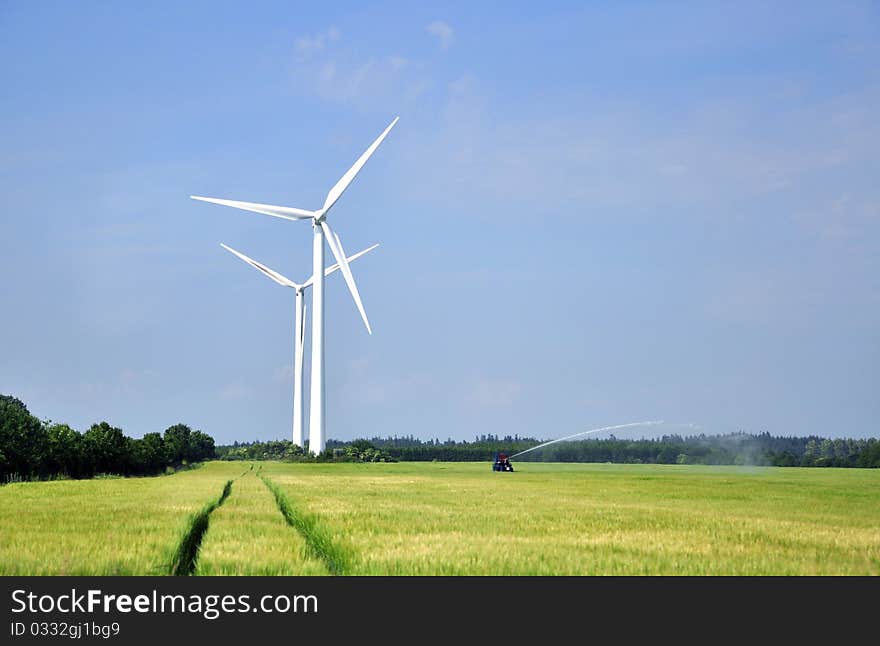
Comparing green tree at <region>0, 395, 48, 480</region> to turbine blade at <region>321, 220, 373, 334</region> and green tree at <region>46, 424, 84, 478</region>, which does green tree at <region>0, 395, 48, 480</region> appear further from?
turbine blade at <region>321, 220, 373, 334</region>

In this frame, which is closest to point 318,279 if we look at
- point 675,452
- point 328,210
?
point 328,210

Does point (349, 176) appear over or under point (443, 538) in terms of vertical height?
over

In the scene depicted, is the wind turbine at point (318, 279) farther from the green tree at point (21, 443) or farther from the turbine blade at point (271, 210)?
the green tree at point (21, 443)

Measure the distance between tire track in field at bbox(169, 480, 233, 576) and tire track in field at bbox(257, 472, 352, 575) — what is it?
99.8 inches

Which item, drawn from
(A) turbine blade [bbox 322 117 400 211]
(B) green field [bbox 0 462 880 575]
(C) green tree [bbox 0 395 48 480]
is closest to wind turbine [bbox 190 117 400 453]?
(A) turbine blade [bbox 322 117 400 211]

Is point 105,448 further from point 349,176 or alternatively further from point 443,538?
point 443,538

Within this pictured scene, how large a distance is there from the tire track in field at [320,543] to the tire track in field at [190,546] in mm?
2535

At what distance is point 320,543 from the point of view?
72.2 ft

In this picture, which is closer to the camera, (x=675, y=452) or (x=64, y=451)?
(x=64, y=451)

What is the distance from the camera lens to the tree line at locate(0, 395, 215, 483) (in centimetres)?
8600

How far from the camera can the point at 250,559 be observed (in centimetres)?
1795

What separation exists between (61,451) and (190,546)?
274ft

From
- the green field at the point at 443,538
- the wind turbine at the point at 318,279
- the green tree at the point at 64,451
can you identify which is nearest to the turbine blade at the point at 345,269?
the wind turbine at the point at 318,279

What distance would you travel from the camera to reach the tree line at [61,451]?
86.0 m
